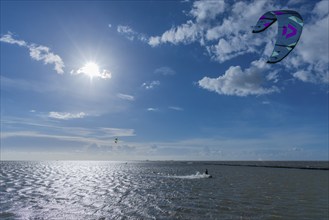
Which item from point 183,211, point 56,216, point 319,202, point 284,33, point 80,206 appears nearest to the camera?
point 284,33

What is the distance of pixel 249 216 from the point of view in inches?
939

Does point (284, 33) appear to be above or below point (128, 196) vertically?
above

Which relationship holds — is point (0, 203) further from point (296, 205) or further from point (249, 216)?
point (296, 205)

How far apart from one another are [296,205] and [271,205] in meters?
2.67

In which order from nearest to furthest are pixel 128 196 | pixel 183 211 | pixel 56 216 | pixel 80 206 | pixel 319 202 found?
1. pixel 56 216
2. pixel 183 211
3. pixel 80 206
4. pixel 319 202
5. pixel 128 196

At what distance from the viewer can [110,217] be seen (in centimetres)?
2362

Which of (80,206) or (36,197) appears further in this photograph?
(36,197)

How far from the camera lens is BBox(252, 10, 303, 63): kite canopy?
15219 millimetres

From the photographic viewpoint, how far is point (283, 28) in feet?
54.3

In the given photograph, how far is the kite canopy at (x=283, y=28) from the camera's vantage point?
15219 millimetres

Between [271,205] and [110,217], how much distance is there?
626 inches

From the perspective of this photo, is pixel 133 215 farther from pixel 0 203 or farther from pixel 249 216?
pixel 0 203

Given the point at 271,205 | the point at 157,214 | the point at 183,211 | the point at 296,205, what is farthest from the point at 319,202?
the point at 157,214

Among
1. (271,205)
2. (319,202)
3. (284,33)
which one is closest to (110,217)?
(271,205)
